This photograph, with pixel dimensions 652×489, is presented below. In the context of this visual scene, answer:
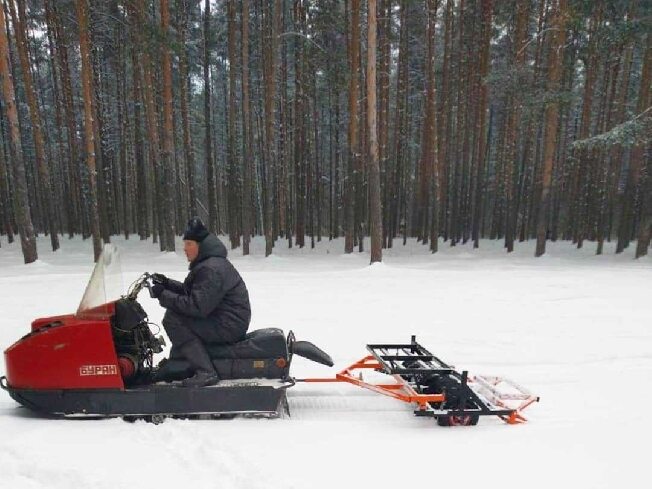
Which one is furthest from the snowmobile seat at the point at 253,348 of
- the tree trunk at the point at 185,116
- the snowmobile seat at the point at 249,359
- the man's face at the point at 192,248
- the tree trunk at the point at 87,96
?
the tree trunk at the point at 185,116

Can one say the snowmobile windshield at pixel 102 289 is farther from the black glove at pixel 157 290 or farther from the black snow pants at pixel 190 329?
the black snow pants at pixel 190 329

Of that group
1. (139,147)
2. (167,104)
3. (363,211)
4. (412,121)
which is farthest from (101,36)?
(412,121)

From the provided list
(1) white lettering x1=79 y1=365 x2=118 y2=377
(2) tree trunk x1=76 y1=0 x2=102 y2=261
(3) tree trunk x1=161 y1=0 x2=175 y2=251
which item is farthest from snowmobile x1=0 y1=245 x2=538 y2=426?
(3) tree trunk x1=161 y1=0 x2=175 y2=251

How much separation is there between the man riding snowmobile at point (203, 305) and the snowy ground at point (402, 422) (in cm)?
59

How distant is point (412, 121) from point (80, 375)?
84.4ft

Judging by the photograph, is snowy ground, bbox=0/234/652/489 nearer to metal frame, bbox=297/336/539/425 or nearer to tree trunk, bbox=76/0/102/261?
metal frame, bbox=297/336/539/425

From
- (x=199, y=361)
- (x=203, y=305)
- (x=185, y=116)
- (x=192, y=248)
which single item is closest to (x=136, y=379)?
(x=199, y=361)

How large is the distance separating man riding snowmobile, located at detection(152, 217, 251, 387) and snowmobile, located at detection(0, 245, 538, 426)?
0.36ft

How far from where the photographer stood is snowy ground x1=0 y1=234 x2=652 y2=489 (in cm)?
286

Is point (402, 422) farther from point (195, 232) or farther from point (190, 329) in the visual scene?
point (195, 232)

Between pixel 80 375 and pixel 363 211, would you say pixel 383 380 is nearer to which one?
pixel 80 375

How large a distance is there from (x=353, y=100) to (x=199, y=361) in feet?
44.5

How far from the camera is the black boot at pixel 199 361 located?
3.75m

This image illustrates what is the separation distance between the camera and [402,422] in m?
3.79
